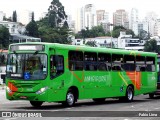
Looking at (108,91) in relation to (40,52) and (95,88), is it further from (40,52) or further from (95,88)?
(40,52)

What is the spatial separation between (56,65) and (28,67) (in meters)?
1.25

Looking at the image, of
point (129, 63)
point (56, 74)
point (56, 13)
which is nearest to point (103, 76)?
point (129, 63)

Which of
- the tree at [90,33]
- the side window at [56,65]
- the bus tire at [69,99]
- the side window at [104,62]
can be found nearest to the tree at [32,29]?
the tree at [90,33]

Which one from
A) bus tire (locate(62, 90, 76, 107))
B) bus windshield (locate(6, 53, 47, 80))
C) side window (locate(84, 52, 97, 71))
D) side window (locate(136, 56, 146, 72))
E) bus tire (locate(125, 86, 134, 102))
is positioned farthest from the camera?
side window (locate(136, 56, 146, 72))

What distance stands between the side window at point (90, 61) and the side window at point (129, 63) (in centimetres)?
316

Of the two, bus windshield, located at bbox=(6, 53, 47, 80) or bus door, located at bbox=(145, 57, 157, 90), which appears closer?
bus windshield, located at bbox=(6, 53, 47, 80)

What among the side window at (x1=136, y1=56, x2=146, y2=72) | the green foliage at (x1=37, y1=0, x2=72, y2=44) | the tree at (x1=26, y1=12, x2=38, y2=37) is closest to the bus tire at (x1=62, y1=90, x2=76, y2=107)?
the side window at (x1=136, y1=56, x2=146, y2=72)

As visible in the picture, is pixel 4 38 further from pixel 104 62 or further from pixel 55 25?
pixel 104 62

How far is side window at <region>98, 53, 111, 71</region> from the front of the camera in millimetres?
22781

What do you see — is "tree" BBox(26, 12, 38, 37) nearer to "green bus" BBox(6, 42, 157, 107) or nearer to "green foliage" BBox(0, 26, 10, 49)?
"green foliage" BBox(0, 26, 10, 49)

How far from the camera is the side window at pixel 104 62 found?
74.7ft

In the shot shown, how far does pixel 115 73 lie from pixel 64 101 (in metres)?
5.06

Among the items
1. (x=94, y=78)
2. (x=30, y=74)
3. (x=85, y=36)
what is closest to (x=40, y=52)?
(x=30, y=74)

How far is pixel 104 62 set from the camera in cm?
2314
